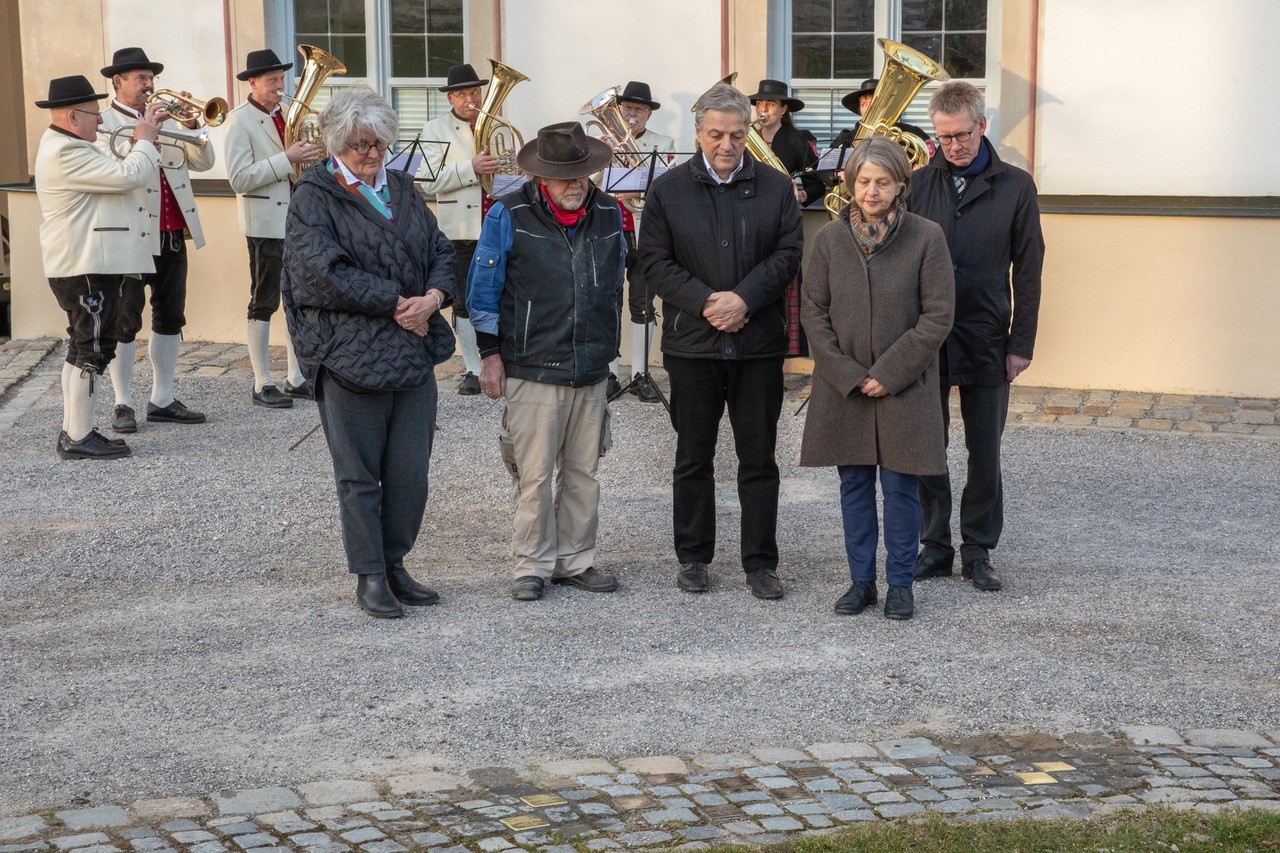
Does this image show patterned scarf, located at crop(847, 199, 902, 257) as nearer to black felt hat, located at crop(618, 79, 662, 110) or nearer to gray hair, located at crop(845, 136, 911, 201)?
gray hair, located at crop(845, 136, 911, 201)

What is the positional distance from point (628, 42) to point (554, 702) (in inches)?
268

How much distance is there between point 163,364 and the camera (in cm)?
941

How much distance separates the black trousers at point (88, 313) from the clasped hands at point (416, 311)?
3.29 m

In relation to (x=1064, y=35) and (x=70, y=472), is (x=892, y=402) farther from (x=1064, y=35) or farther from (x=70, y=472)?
(x=1064, y=35)

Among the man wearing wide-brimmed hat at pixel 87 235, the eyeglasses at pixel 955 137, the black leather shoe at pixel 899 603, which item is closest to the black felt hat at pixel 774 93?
the man wearing wide-brimmed hat at pixel 87 235

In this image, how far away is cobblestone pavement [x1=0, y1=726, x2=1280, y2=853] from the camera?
4180mm

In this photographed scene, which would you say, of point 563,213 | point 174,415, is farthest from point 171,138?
point 563,213

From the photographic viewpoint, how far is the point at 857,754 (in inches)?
186

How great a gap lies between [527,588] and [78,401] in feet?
11.3

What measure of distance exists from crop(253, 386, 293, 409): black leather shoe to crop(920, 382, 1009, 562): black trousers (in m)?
4.59

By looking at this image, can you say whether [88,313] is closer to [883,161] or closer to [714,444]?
[714,444]

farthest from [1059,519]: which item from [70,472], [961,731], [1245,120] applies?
[70,472]

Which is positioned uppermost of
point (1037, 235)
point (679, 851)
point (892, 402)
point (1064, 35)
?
point (1064, 35)

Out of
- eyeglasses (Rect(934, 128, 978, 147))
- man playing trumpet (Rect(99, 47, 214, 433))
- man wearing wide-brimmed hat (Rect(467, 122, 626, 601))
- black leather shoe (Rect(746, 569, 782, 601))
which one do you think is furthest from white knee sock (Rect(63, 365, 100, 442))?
eyeglasses (Rect(934, 128, 978, 147))
